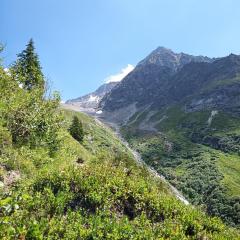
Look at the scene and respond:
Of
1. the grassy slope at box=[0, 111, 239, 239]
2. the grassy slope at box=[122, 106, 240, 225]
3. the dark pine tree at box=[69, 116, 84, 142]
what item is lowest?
the grassy slope at box=[122, 106, 240, 225]

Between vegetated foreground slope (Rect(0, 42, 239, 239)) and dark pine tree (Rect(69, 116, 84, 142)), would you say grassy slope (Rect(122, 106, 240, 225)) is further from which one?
vegetated foreground slope (Rect(0, 42, 239, 239))

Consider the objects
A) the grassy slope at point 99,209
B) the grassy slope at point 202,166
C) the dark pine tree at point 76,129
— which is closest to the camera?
the grassy slope at point 99,209

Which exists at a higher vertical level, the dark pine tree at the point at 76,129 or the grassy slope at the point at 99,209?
the dark pine tree at the point at 76,129

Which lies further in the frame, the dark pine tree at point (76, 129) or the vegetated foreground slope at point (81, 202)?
the dark pine tree at point (76, 129)

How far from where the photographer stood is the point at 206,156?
17312 cm

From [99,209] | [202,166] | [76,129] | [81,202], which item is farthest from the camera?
[202,166]

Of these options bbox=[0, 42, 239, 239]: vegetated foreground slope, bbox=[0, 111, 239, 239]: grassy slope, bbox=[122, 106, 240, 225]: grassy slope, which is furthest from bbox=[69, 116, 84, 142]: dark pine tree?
bbox=[122, 106, 240, 225]: grassy slope

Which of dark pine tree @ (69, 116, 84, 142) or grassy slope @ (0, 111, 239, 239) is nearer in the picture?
grassy slope @ (0, 111, 239, 239)

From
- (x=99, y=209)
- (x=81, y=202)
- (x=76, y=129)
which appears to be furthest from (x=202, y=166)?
(x=99, y=209)

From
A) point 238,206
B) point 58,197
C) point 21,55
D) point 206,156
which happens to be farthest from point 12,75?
point 206,156

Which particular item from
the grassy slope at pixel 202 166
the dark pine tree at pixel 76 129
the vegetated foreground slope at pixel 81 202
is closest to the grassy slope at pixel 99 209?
the vegetated foreground slope at pixel 81 202

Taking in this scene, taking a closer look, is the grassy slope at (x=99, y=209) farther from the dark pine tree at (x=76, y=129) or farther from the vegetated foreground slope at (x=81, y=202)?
the dark pine tree at (x=76, y=129)

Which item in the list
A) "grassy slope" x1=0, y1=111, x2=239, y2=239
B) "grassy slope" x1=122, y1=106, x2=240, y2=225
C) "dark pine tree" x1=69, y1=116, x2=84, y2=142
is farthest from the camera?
"grassy slope" x1=122, y1=106, x2=240, y2=225

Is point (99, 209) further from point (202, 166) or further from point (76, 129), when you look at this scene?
point (202, 166)
